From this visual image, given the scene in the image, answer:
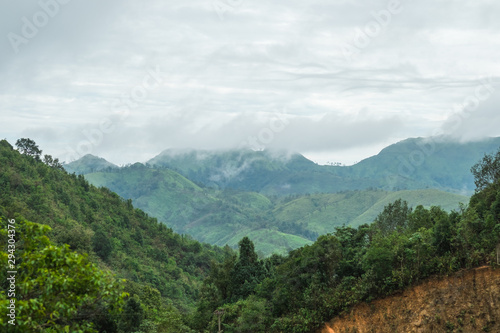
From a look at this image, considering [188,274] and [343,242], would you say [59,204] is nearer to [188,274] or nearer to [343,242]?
[188,274]

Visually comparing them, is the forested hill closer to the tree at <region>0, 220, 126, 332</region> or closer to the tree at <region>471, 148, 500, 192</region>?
the tree at <region>471, 148, 500, 192</region>

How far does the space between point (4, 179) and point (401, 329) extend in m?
62.1

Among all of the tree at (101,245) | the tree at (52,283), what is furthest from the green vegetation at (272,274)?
the tree at (101,245)

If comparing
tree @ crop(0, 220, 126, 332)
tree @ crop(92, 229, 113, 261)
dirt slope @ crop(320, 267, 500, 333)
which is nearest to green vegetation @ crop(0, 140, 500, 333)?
tree @ crop(0, 220, 126, 332)

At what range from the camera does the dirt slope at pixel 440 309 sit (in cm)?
2262

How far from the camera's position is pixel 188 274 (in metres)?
87.3

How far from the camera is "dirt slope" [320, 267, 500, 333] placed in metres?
22.6

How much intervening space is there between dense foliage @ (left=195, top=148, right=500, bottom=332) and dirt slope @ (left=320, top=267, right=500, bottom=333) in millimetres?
634

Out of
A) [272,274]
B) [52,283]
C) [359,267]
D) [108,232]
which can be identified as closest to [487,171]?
[359,267]

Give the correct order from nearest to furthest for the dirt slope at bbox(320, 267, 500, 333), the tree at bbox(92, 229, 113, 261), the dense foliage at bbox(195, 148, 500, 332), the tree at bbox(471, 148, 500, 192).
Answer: the dirt slope at bbox(320, 267, 500, 333) < the dense foliage at bbox(195, 148, 500, 332) < the tree at bbox(471, 148, 500, 192) < the tree at bbox(92, 229, 113, 261)

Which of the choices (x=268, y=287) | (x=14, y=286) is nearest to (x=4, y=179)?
(x=268, y=287)

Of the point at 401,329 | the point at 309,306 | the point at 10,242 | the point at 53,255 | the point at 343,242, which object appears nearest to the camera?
the point at 53,255

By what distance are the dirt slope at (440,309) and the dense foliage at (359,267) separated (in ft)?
2.08

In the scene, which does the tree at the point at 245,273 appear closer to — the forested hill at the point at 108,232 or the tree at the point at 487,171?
the forested hill at the point at 108,232
